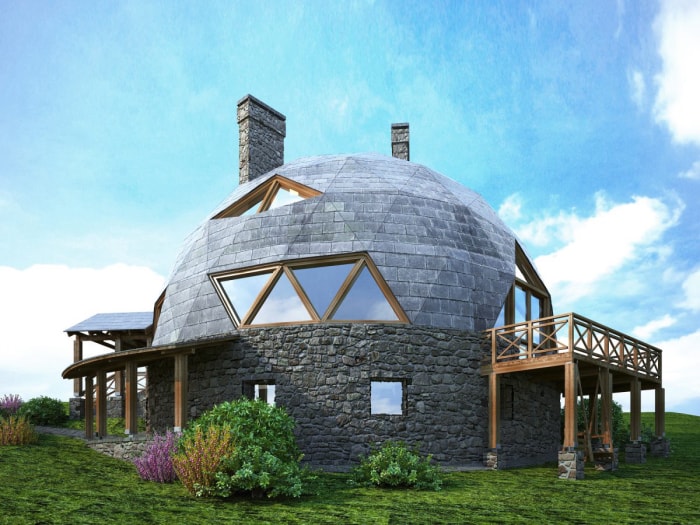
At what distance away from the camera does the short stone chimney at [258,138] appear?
22344mm

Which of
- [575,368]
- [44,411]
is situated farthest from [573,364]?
[44,411]

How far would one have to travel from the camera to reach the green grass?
30.6 ft

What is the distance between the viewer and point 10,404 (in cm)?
2564

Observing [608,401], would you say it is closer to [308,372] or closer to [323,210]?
[308,372]

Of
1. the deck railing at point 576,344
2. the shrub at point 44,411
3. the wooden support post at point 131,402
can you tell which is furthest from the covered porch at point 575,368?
the shrub at point 44,411

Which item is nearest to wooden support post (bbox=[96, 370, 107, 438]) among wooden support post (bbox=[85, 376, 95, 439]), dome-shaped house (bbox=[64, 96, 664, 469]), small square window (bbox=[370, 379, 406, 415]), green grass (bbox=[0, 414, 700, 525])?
dome-shaped house (bbox=[64, 96, 664, 469])

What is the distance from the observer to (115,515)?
905 centimetres

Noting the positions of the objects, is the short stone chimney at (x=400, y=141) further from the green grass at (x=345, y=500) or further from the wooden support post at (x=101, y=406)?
the green grass at (x=345, y=500)

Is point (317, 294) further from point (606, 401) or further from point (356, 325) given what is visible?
point (606, 401)

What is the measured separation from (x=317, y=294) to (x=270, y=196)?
374cm

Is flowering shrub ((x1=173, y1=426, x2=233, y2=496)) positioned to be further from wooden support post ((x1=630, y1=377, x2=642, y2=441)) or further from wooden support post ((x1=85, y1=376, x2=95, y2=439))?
wooden support post ((x1=630, y1=377, x2=642, y2=441))

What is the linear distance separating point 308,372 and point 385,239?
142 inches

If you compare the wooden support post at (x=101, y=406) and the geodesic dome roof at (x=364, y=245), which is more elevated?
the geodesic dome roof at (x=364, y=245)

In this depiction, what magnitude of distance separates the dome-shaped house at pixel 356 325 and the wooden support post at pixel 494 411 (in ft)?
0.13
